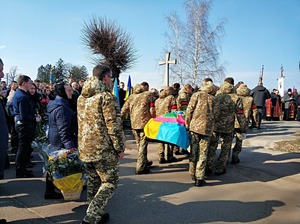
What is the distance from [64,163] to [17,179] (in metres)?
2.03

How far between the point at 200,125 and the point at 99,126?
2719 millimetres

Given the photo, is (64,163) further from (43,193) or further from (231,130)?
(231,130)

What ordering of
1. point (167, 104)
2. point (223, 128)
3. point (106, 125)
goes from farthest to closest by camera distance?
point (167, 104) → point (223, 128) → point (106, 125)

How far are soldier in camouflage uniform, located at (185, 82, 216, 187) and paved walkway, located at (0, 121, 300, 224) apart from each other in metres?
0.37

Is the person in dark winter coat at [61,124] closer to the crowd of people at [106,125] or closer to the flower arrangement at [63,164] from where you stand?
the crowd of people at [106,125]

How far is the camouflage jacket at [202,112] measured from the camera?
19.6ft

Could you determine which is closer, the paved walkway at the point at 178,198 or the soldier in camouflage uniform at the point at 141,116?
the paved walkway at the point at 178,198

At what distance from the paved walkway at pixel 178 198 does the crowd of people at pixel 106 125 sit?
0.32 m

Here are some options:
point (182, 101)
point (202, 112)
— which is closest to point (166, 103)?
point (182, 101)

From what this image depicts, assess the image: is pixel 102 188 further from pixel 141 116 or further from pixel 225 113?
pixel 225 113

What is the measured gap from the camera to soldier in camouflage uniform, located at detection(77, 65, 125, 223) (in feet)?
12.4

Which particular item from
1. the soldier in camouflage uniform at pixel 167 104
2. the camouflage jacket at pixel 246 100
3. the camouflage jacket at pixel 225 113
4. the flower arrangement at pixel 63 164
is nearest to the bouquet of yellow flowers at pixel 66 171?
the flower arrangement at pixel 63 164

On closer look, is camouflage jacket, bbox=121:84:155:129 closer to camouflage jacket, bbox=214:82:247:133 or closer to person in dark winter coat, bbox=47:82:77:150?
camouflage jacket, bbox=214:82:247:133

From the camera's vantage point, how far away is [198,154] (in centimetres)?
615
